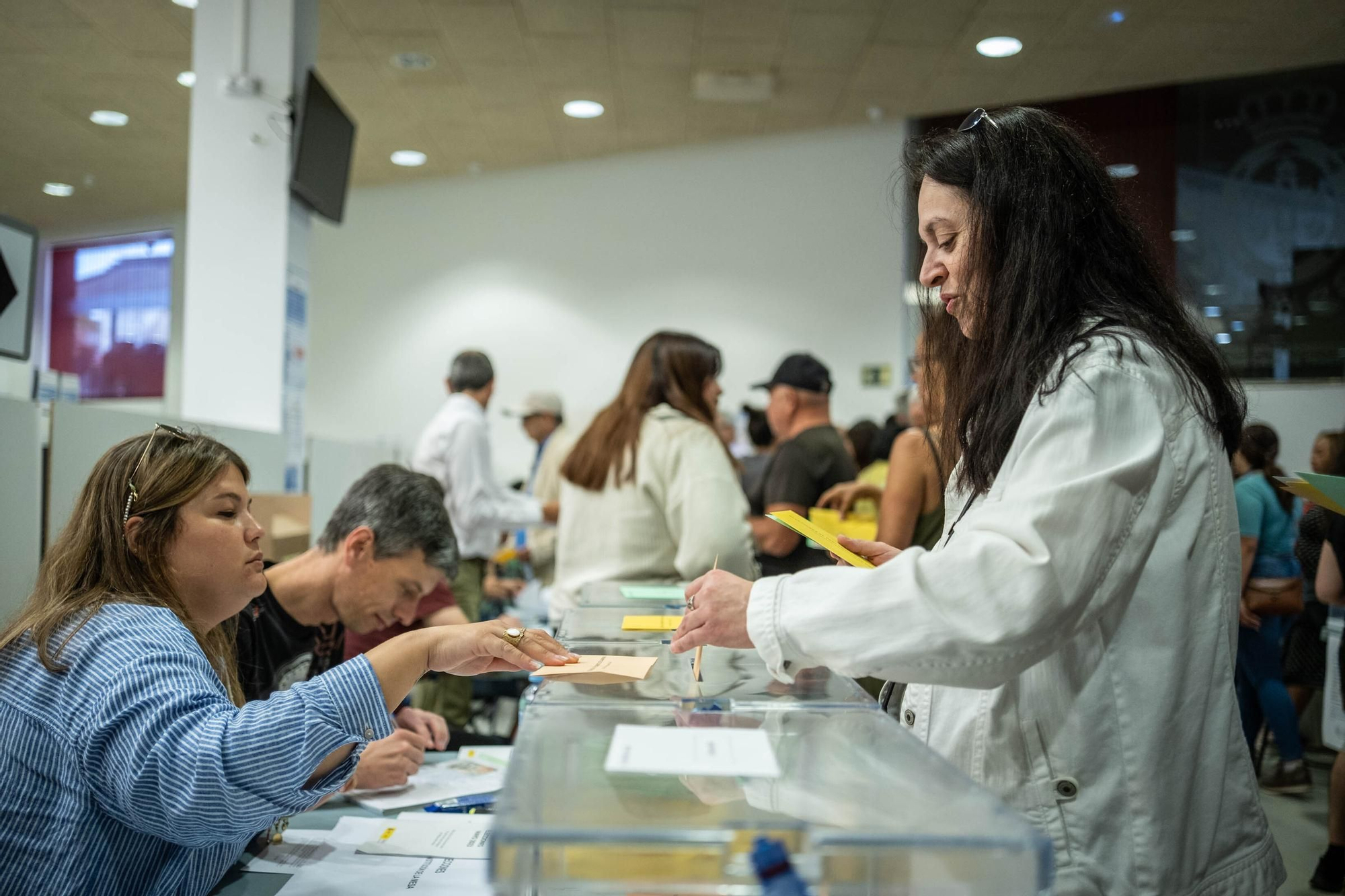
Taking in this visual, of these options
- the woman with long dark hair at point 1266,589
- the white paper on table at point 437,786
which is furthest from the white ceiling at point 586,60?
the white paper on table at point 437,786

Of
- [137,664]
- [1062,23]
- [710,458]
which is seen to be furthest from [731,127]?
[137,664]

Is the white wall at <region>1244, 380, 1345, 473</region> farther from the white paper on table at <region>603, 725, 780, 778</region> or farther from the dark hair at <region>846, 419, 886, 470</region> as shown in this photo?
the white paper on table at <region>603, 725, 780, 778</region>

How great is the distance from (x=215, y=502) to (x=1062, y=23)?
16.2ft

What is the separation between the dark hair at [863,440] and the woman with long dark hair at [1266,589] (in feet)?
4.90

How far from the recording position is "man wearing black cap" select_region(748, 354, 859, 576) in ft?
10.1

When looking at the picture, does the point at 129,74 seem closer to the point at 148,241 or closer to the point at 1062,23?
the point at 148,241

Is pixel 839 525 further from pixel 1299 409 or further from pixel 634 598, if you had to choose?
pixel 1299 409

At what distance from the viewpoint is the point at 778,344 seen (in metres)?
7.21

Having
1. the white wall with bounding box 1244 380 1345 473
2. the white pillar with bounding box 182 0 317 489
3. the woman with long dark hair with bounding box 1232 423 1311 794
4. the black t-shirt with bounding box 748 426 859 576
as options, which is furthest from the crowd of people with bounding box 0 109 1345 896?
the white wall with bounding box 1244 380 1345 473

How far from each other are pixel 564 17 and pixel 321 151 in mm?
1436

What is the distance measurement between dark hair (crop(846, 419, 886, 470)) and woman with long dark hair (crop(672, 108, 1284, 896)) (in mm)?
3517

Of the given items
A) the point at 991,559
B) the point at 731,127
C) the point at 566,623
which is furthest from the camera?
the point at 731,127

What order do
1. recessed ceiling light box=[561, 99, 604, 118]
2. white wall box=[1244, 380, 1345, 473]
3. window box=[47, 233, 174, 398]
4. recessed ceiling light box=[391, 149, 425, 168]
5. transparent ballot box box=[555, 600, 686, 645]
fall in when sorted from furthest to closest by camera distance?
recessed ceiling light box=[391, 149, 425, 168] → recessed ceiling light box=[561, 99, 604, 118] → white wall box=[1244, 380, 1345, 473] → window box=[47, 233, 174, 398] → transparent ballot box box=[555, 600, 686, 645]

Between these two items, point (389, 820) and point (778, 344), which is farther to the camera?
point (778, 344)
